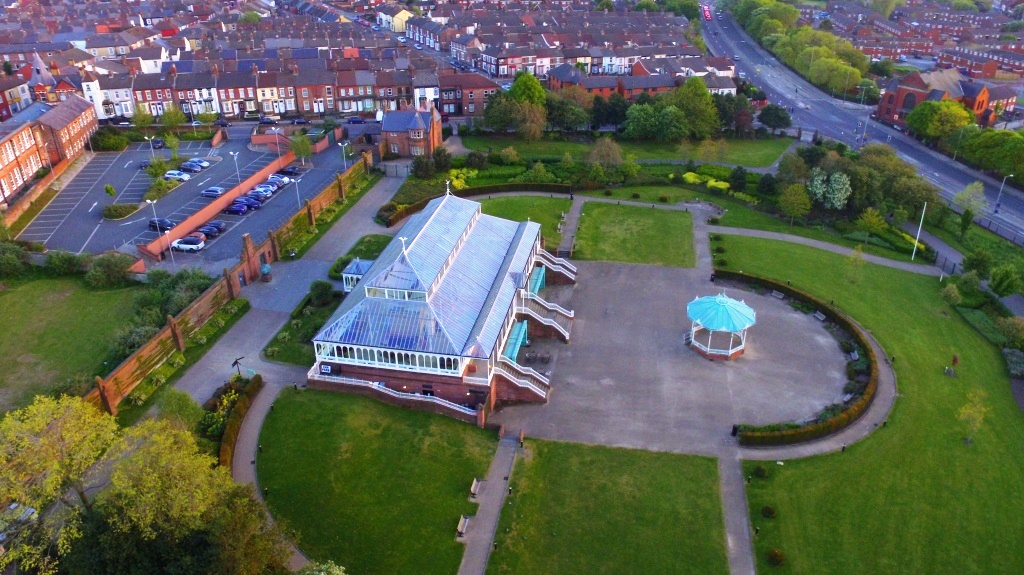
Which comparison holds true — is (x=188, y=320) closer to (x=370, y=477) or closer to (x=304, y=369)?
(x=304, y=369)

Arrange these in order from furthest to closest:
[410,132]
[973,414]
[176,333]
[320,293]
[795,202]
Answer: [410,132], [795,202], [320,293], [176,333], [973,414]

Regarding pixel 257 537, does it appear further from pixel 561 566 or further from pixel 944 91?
pixel 944 91

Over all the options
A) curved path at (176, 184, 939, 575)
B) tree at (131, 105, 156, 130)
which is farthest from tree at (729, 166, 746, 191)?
tree at (131, 105, 156, 130)

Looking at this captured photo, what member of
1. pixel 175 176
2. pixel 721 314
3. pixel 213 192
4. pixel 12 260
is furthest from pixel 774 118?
pixel 12 260

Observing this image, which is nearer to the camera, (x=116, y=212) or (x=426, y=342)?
(x=426, y=342)

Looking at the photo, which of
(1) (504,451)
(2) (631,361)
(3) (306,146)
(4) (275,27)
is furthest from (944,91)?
(4) (275,27)
